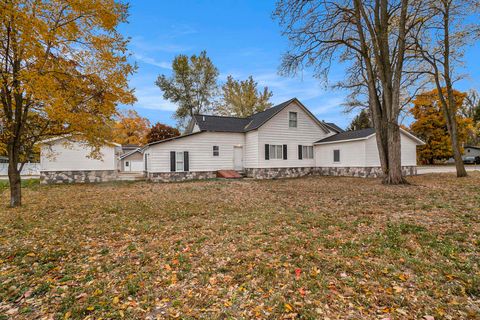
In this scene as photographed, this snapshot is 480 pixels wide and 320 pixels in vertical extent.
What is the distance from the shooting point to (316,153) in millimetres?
19641

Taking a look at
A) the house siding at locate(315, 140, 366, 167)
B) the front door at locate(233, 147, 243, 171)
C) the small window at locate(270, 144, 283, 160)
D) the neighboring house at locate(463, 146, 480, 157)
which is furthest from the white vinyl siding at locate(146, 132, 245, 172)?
the neighboring house at locate(463, 146, 480, 157)

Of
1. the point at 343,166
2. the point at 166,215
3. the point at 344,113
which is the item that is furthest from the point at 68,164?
the point at 344,113

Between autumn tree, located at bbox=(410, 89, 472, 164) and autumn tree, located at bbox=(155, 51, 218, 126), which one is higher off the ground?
autumn tree, located at bbox=(155, 51, 218, 126)

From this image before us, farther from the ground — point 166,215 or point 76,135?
point 76,135

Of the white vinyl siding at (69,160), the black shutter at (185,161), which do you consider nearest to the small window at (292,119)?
the black shutter at (185,161)

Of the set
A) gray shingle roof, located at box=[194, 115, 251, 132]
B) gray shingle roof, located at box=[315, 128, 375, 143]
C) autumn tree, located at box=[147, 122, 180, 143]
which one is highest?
autumn tree, located at box=[147, 122, 180, 143]

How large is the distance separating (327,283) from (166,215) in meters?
4.91

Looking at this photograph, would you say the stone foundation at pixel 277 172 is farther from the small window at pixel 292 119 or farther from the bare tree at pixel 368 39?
the bare tree at pixel 368 39

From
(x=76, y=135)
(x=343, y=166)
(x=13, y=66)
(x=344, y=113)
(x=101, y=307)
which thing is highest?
(x=344, y=113)

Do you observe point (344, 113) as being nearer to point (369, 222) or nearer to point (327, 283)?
point (369, 222)

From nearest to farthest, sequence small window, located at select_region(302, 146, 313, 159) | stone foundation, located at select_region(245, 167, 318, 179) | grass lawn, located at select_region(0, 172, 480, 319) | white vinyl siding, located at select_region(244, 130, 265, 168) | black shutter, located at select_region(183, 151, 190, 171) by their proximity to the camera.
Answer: grass lawn, located at select_region(0, 172, 480, 319), black shutter, located at select_region(183, 151, 190, 171), white vinyl siding, located at select_region(244, 130, 265, 168), stone foundation, located at select_region(245, 167, 318, 179), small window, located at select_region(302, 146, 313, 159)

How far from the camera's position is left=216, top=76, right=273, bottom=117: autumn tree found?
110ft

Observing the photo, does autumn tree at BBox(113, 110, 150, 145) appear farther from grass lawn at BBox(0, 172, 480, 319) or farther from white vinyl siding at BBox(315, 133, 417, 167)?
grass lawn at BBox(0, 172, 480, 319)

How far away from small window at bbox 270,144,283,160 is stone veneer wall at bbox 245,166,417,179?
1.00 meters
